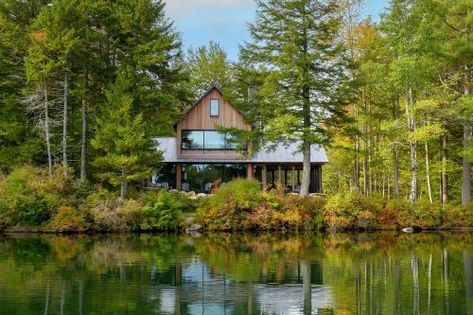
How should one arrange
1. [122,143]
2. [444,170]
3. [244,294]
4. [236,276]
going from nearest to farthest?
[244,294] < [236,276] < [122,143] < [444,170]

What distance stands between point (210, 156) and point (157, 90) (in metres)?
6.14

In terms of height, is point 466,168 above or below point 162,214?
above

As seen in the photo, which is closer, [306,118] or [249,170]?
[306,118]

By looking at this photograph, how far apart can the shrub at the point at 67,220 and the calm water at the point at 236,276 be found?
241 cm

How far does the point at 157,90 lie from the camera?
1371 inches

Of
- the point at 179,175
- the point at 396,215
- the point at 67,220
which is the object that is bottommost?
the point at 67,220

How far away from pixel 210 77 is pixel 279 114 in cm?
2334

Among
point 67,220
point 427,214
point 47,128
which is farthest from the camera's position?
point 47,128

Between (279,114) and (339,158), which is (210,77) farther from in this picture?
(279,114)

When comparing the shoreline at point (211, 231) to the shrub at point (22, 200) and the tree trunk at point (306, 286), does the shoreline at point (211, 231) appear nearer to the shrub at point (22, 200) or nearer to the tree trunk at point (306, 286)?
the shrub at point (22, 200)

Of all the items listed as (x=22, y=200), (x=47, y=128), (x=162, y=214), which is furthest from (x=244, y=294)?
(x=47, y=128)

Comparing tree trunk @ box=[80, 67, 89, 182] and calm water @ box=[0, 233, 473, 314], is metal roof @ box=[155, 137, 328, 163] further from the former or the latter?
calm water @ box=[0, 233, 473, 314]

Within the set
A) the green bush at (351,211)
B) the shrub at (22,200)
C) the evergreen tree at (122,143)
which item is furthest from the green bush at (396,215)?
the shrub at (22,200)

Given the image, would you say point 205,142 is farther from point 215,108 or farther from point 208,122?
point 215,108
